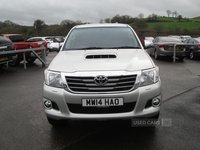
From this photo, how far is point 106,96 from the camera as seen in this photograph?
2.60 meters

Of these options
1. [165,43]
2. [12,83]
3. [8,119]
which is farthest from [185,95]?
[165,43]

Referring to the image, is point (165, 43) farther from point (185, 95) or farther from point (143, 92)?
point (143, 92)

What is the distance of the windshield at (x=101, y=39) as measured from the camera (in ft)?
12.8

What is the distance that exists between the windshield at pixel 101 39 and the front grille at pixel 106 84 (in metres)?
1.31

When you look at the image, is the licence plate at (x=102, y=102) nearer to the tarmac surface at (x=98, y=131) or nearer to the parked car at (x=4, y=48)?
the tarmac surface at (x=98, y=131)

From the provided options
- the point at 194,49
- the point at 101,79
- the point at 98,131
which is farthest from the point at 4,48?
the point at 194,49

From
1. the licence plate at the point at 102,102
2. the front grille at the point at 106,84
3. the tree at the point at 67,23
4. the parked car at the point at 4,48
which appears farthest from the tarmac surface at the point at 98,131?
the tree at the point at 67,23

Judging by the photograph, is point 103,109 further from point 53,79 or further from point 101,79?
point 53,79

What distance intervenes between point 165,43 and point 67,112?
10.3m

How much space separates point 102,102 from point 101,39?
70.7 inches

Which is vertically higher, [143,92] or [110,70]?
[110,70]

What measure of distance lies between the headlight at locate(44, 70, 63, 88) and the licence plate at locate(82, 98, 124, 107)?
0.45 metres

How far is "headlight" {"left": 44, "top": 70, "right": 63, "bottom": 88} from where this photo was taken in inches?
109

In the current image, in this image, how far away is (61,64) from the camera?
3.04 m
